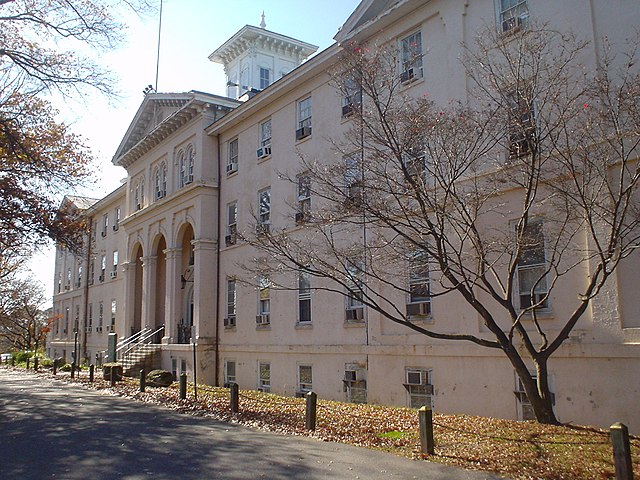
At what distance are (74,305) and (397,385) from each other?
123ft

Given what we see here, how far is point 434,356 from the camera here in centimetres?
1562

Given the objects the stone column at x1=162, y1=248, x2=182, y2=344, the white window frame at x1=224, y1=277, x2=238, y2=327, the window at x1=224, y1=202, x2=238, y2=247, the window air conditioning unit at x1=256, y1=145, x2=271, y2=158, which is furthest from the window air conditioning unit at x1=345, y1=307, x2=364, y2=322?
the stone column at x1=162, y1=248, x2=182, y2=344

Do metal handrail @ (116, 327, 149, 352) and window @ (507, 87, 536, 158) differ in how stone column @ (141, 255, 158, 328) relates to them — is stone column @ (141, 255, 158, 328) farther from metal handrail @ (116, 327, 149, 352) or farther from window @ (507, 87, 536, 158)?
window @ (507, 87, 536, 158)

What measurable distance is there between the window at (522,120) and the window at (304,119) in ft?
34.7

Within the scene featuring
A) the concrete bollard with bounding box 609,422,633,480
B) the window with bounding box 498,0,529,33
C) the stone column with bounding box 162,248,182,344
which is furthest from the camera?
the stone column with bounding box 162,248,182,344

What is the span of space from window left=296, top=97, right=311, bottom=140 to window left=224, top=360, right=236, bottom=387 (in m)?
9.38

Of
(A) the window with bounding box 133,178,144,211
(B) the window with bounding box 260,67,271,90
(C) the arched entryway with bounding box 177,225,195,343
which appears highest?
(B) the window with bounding box 260,67,271,90

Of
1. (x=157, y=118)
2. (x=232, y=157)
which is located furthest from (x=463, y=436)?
(x=157, y=118)

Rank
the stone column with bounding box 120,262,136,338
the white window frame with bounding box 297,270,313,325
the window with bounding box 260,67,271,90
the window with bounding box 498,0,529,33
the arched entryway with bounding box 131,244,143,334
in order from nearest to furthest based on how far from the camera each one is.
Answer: the window with bounding box 498,0,529,33 < the white window frame with bounding box 297,270,313,325 < the stone column with bounding box 120,262,136,338 < the arched entryway with bounding box 131,244,143,334 < the window with bounding box 260,67,271,90

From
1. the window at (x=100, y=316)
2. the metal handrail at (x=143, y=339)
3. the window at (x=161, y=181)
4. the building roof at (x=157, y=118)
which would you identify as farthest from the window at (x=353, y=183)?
the window at (x=100, y=316)

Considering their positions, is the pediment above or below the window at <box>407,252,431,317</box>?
above

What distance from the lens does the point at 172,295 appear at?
28703mm

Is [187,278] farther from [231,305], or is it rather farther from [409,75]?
[409,75]

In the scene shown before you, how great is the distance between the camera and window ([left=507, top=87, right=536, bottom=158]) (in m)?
11.0
